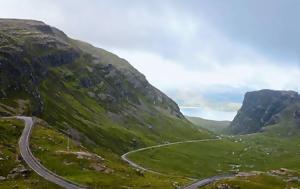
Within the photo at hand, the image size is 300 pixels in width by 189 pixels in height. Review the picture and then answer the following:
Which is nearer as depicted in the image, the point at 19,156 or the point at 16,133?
the point at 19,156

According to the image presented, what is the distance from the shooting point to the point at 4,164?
447ft

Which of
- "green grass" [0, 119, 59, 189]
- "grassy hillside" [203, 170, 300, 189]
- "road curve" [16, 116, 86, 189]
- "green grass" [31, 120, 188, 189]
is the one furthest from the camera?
"grassy hillside" [203, 170, 300, 189]

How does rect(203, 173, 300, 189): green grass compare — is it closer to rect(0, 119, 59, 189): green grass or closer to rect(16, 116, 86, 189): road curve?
rect(16, 116, 86, 189): road curve

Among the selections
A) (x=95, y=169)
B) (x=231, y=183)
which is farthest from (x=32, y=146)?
(x=231, y=183)

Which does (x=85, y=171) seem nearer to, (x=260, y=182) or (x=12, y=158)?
(x=12, y=158)

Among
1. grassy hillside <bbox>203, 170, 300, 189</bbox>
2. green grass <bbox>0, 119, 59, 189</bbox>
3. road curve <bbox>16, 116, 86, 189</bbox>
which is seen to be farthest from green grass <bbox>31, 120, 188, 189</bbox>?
grassy hillside <bbox>203, 170, 300, 189</bbox>

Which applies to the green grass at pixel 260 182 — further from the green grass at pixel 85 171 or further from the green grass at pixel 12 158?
the green grass at pixel 12 158

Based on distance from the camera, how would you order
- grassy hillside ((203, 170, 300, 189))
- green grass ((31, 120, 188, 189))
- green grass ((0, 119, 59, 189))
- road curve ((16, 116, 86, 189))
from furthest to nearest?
grassy hillside ((203, 170, 300, 189)) < green grass ((31, 120, 188, 189)) < road curve ((16, 116, 86, 189)) < green grass ((0, 119, 59, 189))

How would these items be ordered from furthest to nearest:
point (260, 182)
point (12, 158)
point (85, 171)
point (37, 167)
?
point (260, 182) → point (12, 158) → point (85, 171) → point (37, 167)

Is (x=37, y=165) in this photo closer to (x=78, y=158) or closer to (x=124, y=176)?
(x=78, y=158)

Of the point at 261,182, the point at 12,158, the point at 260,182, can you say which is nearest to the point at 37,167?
the point at 12,158

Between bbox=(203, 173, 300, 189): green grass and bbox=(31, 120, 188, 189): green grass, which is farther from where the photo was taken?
bbox=(203, 173, 300, 189): green grass

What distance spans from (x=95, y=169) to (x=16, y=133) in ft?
157

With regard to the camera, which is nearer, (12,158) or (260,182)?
(12,158)
